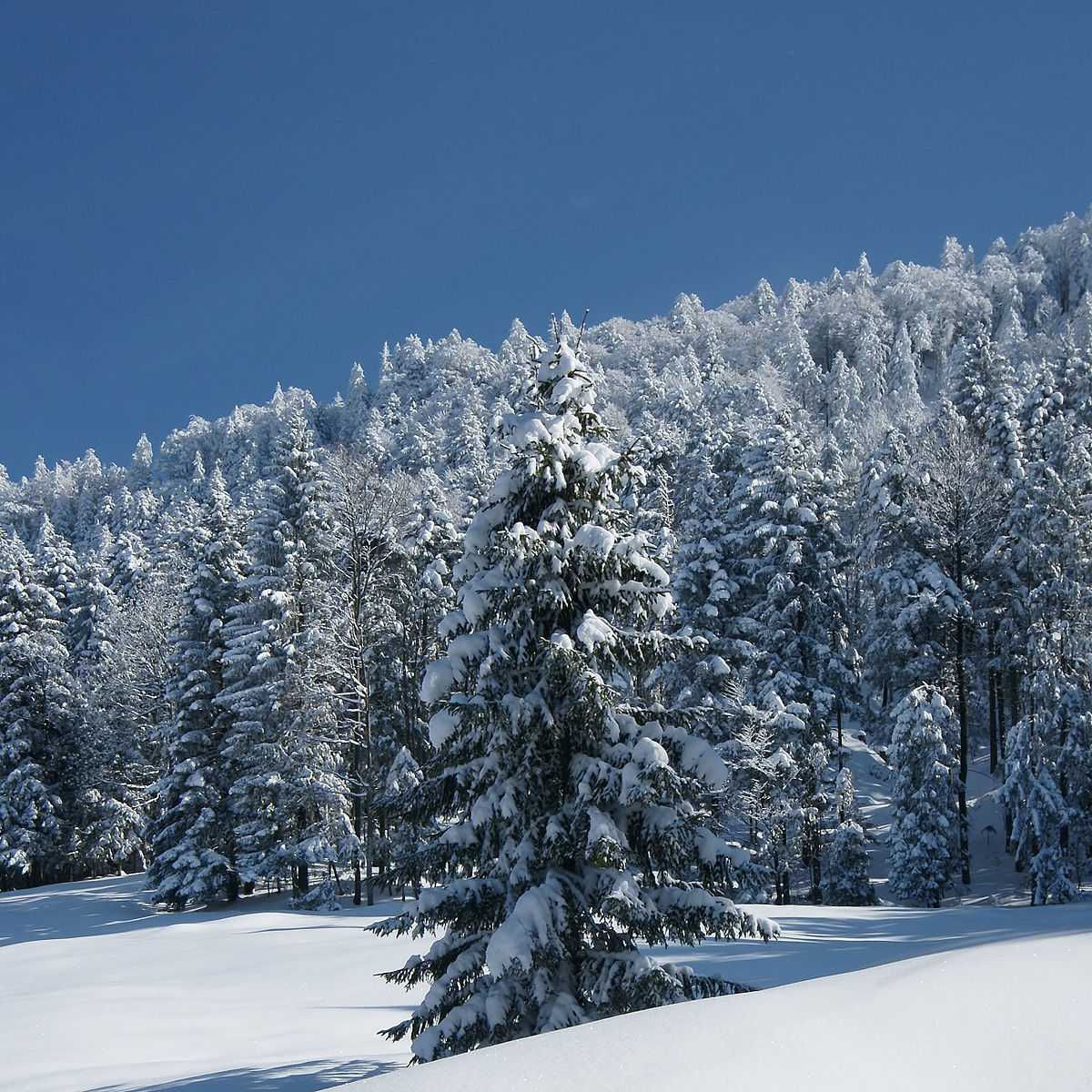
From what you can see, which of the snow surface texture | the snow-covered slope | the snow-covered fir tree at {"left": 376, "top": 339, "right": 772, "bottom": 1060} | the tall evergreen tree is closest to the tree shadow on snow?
the snow surface texture

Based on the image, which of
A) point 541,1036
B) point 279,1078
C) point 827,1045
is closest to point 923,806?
point 279,1078

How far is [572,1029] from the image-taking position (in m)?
3.89

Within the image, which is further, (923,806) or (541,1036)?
(923,806)

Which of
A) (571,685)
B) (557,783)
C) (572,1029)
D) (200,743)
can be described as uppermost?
(571,685)

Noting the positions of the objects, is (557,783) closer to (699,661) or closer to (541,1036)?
(541,1036)

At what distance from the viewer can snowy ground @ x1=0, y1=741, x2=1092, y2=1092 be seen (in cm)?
336

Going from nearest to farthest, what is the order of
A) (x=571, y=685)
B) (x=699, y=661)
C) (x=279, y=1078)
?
1. (x=571, y=685)
2. (x=279, y=1078)
3. (x=699, y=661)

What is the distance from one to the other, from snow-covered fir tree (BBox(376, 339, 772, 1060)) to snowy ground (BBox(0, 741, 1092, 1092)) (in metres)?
2.03

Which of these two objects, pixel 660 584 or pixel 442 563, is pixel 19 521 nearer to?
pixel 442 563

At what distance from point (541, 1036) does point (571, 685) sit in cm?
393

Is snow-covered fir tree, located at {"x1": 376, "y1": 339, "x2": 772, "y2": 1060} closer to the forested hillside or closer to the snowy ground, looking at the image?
the snowy ground

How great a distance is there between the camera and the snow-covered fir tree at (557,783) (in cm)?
718

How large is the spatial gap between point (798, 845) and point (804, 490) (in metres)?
11.6

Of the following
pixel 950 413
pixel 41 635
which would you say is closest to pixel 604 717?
pixel 41 635
